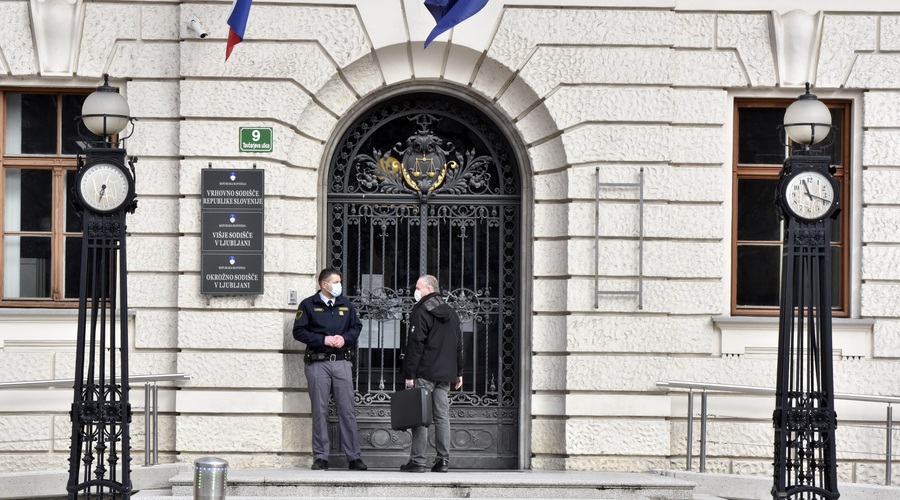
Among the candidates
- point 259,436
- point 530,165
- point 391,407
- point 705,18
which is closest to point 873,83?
point 705,18

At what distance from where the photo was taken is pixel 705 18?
40.7 feet

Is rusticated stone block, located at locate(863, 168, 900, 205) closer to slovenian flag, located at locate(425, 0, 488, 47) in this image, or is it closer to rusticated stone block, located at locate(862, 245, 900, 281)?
rusticated stone block, located at locate(862, 245, 900, 281)

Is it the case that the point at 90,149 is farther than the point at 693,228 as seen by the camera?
No

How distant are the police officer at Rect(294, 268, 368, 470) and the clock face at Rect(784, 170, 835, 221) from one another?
3.82m

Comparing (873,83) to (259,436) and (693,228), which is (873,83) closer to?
(693,228)

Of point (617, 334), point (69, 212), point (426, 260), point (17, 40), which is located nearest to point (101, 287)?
point (69, 212)

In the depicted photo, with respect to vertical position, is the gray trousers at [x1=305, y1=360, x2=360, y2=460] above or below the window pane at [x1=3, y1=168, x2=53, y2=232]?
below

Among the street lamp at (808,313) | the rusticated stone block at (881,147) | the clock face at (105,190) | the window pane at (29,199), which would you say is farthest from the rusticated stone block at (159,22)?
the rusticated stone block at (881,147)


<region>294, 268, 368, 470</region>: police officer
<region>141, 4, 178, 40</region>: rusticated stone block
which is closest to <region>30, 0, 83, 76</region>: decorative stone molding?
<region>141, 4, 178, 40</region>: rusticated stone block

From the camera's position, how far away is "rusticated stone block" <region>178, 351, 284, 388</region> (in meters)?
12.0

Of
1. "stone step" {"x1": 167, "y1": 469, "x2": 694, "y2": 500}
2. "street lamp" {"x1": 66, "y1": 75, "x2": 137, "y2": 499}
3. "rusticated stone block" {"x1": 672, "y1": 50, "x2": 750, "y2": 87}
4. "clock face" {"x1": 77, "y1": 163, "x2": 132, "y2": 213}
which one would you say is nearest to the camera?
"street lamp" {"x1": 66, "y1": 75, "x2": 137, "y2": 499}

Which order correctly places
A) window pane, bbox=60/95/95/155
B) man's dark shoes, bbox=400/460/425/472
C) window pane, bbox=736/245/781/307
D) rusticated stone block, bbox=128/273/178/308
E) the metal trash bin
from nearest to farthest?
1. the metal trash bin
2. man's dark shoes, bbox=400/460/425/472
3. rusticated stone block, bbox=128/273/178/308
4. window pane, bbox=60/95/95/155
5. window pane, bbox=736/245/781/307

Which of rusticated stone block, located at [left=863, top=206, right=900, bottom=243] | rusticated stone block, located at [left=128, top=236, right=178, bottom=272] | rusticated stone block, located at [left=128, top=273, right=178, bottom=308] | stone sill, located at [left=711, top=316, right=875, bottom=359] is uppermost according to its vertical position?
rusticated stone block, located at [left=863, top=206, right=900, bottom=243]

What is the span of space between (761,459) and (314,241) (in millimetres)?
4331
